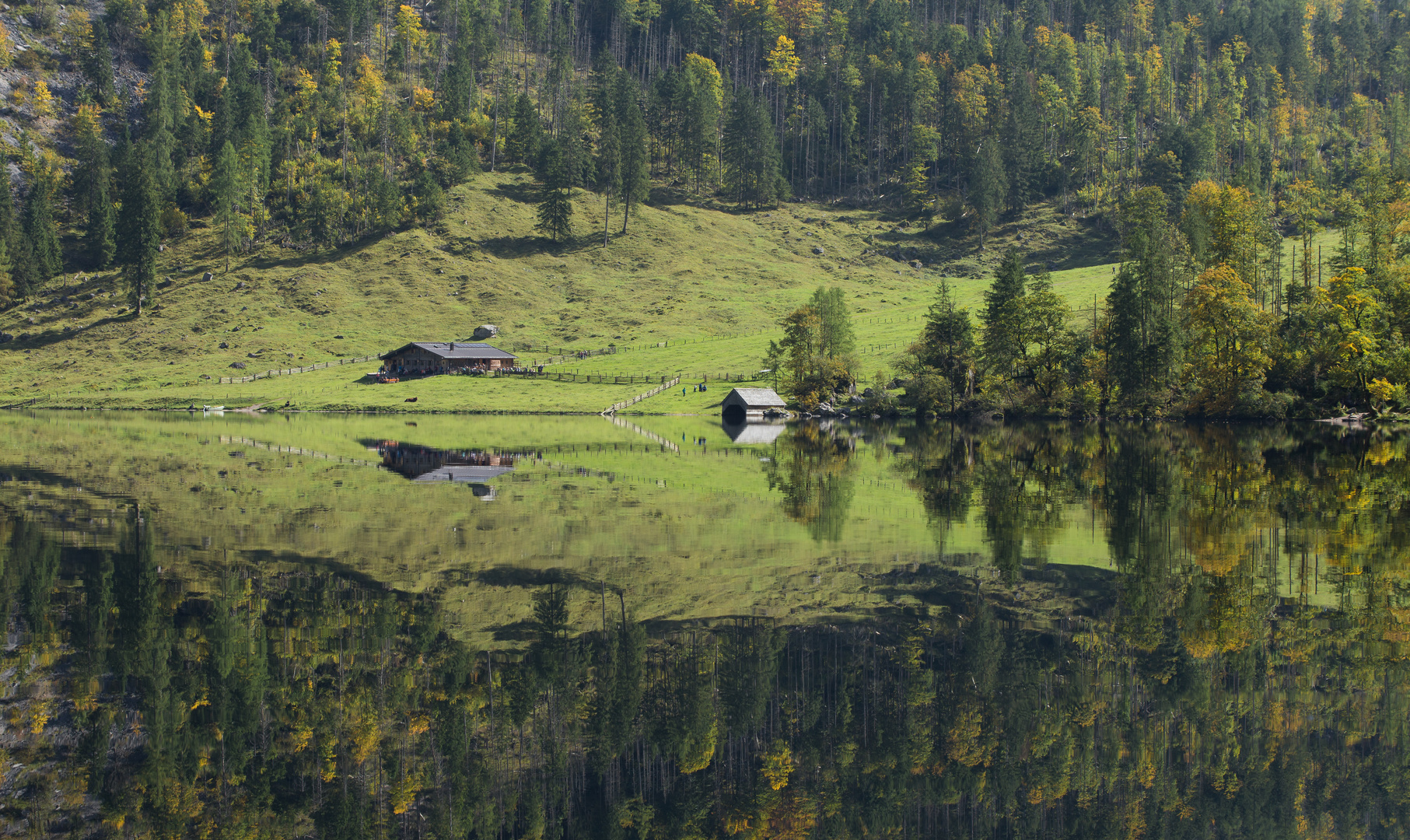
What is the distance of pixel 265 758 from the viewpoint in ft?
51.6

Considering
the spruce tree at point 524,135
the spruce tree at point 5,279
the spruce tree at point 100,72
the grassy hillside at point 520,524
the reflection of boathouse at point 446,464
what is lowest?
the grassy hillside at point 520,524

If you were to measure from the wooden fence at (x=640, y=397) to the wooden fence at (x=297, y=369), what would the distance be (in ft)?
110

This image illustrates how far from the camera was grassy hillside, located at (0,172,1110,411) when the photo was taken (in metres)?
109

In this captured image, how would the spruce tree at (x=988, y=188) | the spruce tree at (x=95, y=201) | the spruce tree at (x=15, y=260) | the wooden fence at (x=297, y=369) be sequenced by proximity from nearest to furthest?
1. the wooden fence at (x=297, y=369)
2. the spruce tree at (x=15, y=260)
3. the spruce tree at (x=95, y=201)
4. the spruce tree at (x=988, y=188)

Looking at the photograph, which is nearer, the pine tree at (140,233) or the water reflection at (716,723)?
the water reflection at (716,723)

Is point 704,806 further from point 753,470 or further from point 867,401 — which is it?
point 867,401

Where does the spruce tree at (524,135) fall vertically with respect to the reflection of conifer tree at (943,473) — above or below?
above

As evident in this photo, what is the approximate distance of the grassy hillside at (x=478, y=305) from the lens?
4284 inches

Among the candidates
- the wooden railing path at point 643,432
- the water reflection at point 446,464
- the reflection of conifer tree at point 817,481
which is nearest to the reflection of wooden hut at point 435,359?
the wooden railing path at point 643,432

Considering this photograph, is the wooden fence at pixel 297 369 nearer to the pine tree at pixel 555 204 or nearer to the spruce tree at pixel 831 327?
the pine tree at pixel 555 204

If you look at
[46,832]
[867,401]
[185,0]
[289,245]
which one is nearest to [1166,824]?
[46,832]

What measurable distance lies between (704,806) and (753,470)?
121 feet

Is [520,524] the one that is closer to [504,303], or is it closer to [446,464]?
[446,464]

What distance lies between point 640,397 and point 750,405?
12.4 metres
